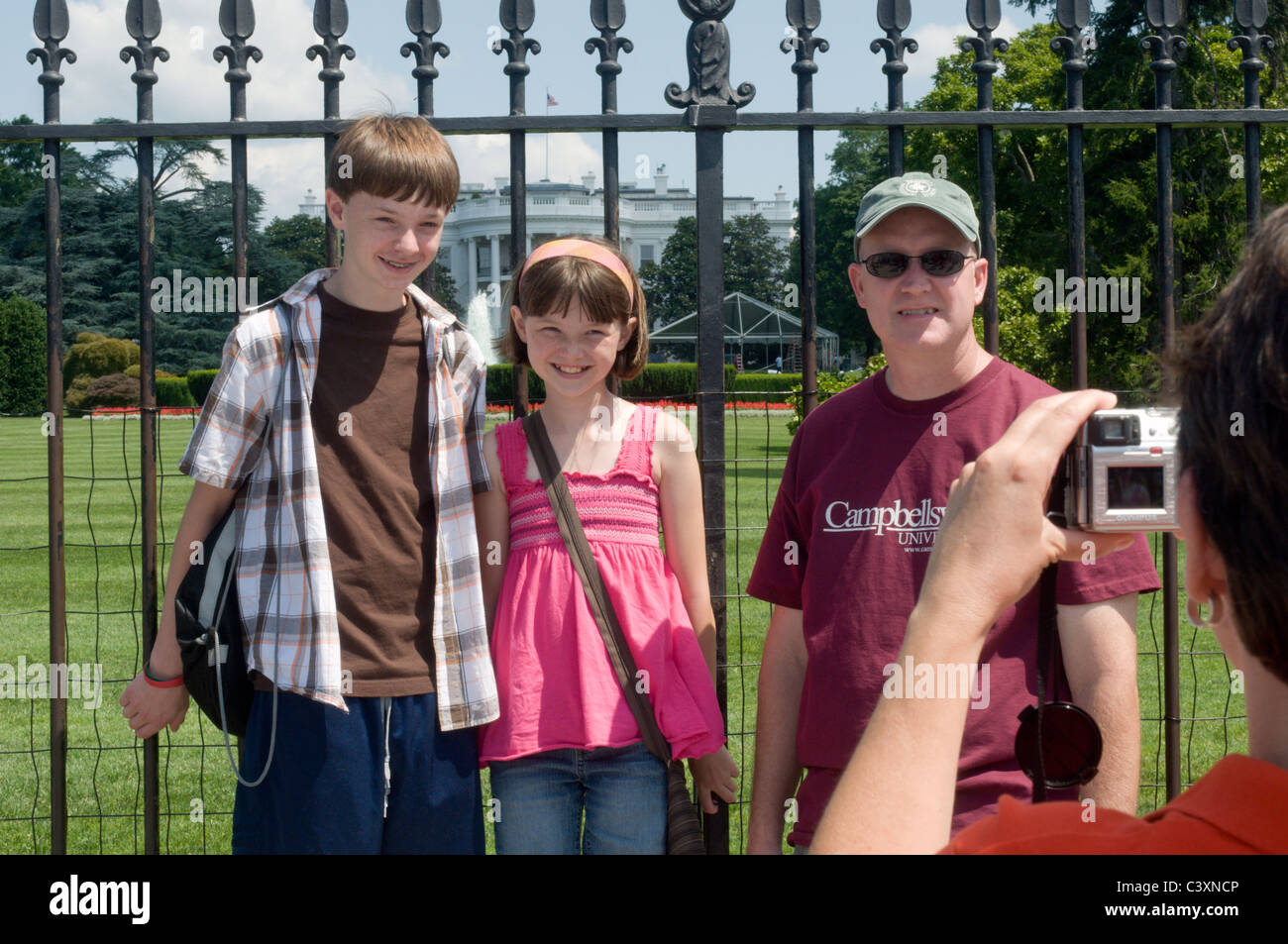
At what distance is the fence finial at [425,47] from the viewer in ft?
10.4

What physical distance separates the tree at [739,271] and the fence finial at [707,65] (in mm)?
35298

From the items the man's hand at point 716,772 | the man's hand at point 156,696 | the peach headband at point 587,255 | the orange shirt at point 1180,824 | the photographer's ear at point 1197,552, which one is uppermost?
the peach headband at point 587,255

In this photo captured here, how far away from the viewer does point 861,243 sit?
2.72 m

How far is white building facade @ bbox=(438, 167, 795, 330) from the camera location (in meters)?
46.0

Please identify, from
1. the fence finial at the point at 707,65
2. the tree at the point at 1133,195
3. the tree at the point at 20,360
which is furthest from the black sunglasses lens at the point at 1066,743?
the tree at the point at 20,360

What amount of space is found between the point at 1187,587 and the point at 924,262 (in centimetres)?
159

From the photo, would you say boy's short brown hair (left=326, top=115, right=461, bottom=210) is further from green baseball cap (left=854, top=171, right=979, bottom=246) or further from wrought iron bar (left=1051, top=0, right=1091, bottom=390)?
wrought iron bar (left=1051, top=0, right=1091, bottom=390)

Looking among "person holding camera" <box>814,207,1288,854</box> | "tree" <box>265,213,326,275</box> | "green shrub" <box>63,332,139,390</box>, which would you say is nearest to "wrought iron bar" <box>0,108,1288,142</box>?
"person holding camera" <box>814,207,1288,854</box>

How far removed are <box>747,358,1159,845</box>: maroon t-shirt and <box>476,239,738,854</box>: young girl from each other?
37 centimetres

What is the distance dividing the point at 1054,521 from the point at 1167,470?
0.17 m

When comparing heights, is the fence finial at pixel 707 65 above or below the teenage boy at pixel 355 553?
above

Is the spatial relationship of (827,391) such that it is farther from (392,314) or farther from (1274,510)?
(1274,510)

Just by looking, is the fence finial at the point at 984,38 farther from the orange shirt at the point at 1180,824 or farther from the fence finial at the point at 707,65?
the orange shirt at the point at 1180,824

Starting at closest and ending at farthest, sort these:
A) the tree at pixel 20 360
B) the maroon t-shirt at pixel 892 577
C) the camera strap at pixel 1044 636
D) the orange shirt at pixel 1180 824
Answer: the orange shirt at pixel 1180 824 < the camera strap at pixel 1044 636 < the maroon t-shirt at pixel 892 577 < the tree at pixel 20 360
